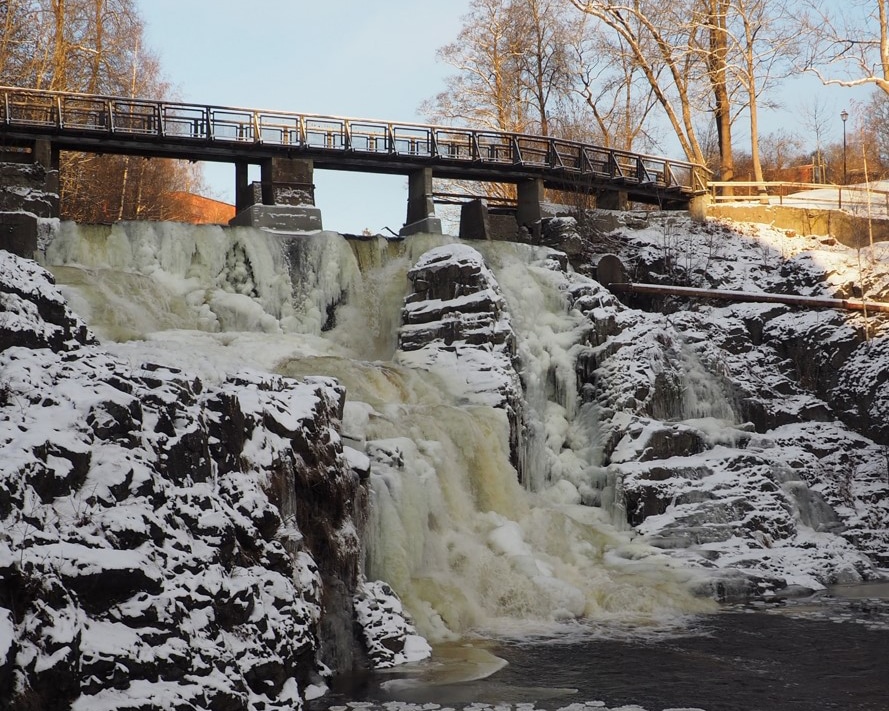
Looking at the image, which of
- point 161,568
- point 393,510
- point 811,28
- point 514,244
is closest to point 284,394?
point 393,510

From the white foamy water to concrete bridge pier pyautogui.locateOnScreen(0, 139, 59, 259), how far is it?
0.63 metres

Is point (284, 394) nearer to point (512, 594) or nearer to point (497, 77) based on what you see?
point (512, 594)

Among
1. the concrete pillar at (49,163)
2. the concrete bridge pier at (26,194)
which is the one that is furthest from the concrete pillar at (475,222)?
the concrete bridge pier at (26,194)

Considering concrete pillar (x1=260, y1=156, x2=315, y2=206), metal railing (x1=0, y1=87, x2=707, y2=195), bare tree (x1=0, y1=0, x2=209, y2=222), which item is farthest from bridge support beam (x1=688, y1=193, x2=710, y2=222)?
bare tree (x1=0, y1=0, x2=209, y2=222)

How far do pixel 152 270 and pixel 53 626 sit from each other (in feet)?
43.6

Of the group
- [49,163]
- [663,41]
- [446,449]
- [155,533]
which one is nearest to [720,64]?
[663,41]

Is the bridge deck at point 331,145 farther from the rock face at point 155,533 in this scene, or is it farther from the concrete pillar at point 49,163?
the rock face at point 155,533

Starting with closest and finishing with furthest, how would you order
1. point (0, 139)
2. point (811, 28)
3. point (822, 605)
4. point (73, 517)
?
1. point (73, 517)
2. point (822, 605)
3. point (0, 139)
4. point (811, 28)

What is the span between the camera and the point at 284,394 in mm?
11227

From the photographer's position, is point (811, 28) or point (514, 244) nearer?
point (514, 244)

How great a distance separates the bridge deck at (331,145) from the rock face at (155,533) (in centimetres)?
1326

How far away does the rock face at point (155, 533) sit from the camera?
24.0 feet

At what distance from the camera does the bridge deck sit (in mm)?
22297

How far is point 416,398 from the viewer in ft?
54.4
